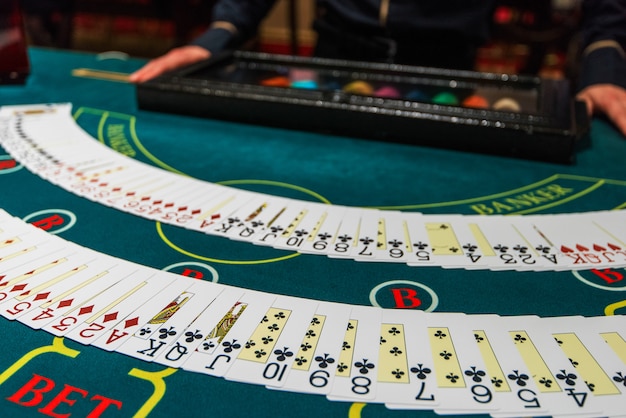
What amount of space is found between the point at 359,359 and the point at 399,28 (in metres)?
1.67

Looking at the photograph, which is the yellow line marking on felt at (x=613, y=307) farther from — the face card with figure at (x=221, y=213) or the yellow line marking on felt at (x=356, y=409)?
the face card with figure at (x=221, y=213)

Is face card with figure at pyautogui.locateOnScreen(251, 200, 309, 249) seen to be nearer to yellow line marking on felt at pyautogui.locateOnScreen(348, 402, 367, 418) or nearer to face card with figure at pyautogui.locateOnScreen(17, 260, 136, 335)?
face card with figure at pyautogui.locateOnScreen(17, 260, 136, 335)

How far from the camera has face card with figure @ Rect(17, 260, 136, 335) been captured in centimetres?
81

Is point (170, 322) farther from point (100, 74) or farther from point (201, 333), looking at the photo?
point (100, 74)

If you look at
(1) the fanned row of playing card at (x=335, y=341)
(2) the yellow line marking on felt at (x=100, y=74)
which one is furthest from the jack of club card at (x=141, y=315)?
(2) the yellow line marking on felt at (x=100, y=74)

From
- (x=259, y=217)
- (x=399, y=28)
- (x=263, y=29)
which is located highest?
(x=263, y=29)

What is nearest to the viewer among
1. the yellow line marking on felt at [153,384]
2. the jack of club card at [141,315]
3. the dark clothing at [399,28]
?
the yellow line marking on felt at [153,384]

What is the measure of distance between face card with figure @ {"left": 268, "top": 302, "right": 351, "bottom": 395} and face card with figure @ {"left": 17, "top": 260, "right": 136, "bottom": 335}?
33 cm

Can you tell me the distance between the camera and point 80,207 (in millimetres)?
1130

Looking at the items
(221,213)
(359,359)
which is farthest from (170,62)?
(359,359)

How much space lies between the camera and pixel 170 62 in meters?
1.82

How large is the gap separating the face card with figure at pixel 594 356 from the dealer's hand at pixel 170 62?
1.36 meters

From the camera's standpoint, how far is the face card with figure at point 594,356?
0.68 meters

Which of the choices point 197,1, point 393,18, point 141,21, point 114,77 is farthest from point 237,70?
point 141,21
